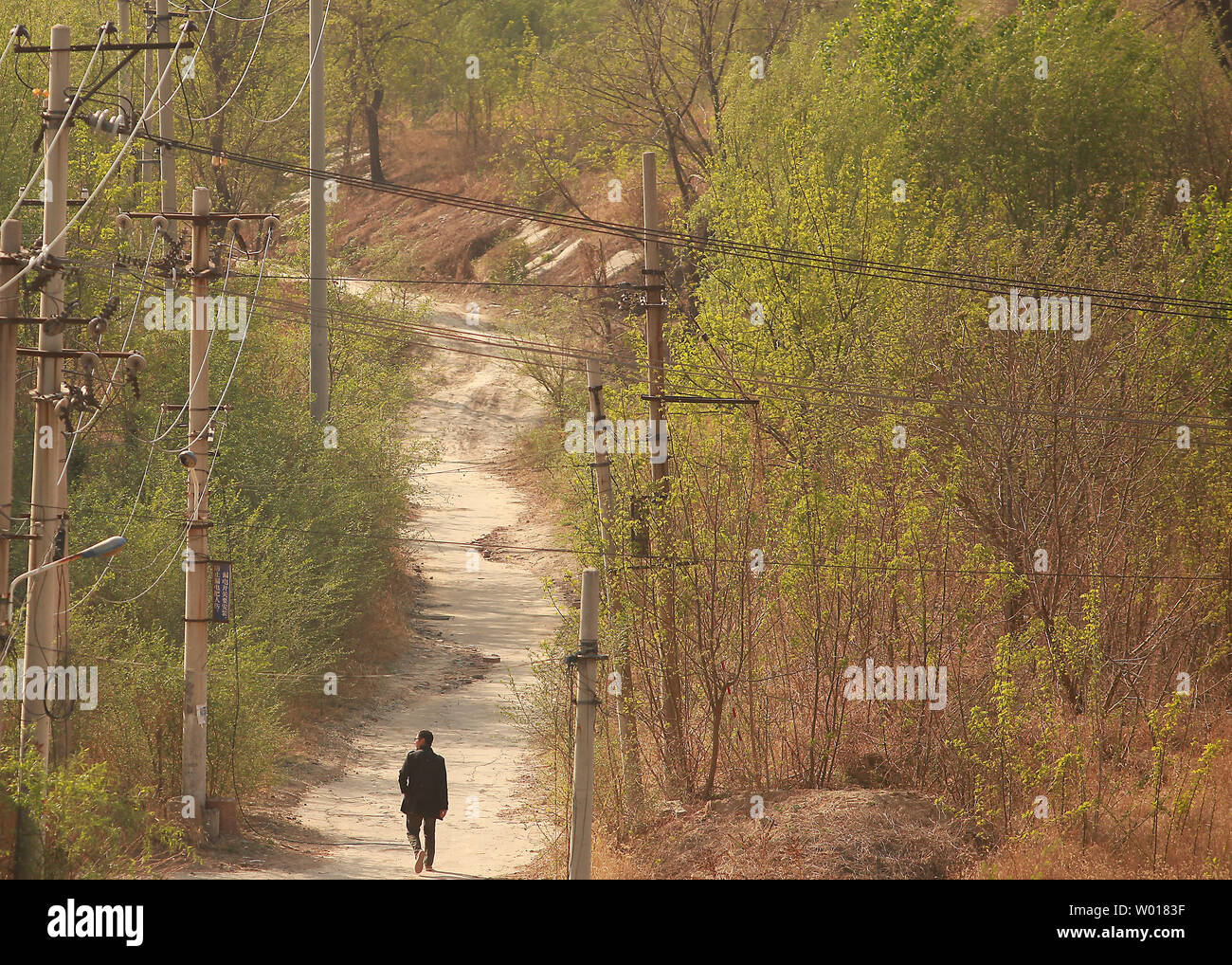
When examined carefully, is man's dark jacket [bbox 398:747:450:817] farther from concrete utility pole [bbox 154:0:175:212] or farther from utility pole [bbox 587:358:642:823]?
concrete utility pole [bbox 154:0:175:212]

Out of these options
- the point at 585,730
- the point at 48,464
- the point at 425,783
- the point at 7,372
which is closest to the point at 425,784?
the point at 425,783

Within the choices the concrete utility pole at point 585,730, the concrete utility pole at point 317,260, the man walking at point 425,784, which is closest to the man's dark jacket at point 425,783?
the man walking at point 425,784

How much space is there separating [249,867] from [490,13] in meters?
50.0

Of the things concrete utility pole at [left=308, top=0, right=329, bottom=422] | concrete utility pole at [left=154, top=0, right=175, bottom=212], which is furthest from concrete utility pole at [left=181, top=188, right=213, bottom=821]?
concrete utility pole at [left=308, top=0, right=329, bottom=422]

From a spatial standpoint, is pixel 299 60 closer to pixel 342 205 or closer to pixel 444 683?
pixel 342 205

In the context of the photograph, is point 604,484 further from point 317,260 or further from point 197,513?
point 317,260

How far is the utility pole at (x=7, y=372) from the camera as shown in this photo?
36.4ft

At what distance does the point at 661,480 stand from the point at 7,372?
7284 millimetres

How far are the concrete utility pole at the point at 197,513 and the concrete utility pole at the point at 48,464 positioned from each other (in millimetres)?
1561

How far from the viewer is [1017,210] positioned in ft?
87.5

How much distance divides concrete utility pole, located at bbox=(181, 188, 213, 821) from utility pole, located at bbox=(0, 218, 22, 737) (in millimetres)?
2635

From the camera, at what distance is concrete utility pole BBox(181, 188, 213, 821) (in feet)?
47.4

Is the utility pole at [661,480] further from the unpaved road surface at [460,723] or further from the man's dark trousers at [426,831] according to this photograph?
the man's dark trousers at [426,831]
